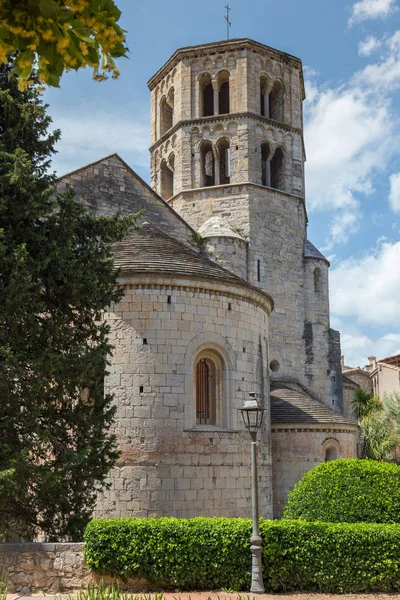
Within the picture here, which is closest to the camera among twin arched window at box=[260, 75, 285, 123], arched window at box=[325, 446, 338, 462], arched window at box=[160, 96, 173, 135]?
arched window at box=[325, 446, 338, 462]

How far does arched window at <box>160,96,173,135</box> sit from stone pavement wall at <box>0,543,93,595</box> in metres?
24.8

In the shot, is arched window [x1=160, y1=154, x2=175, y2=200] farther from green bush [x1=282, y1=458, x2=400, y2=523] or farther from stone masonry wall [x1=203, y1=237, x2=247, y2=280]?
green bush [x1=282, y1=458, x2=400, y2=523]

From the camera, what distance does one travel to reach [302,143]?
103 feet

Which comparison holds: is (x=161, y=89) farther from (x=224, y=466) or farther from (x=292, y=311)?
(x=224, y=466)

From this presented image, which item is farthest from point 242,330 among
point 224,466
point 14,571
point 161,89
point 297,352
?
point 161,89

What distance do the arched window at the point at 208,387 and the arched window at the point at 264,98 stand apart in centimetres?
1673

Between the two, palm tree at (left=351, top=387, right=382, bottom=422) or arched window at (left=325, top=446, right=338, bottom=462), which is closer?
arched window at (left=325, top=446, right=338, bottom=462)

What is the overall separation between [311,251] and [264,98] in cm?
754

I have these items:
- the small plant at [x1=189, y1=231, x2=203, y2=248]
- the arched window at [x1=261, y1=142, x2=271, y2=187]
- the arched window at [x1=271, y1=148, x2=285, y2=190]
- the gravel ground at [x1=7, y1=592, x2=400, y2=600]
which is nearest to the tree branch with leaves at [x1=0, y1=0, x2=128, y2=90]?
the gravel ground at [x1=7, y1=592, x2=400, y2=600]

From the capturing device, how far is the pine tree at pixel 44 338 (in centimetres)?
1103

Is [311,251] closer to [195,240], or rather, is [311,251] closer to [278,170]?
[278,170]

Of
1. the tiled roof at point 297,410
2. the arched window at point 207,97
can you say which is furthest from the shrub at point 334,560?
the arched window at point 207,97

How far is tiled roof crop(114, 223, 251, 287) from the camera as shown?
1642 centimetres

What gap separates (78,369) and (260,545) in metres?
4.36
